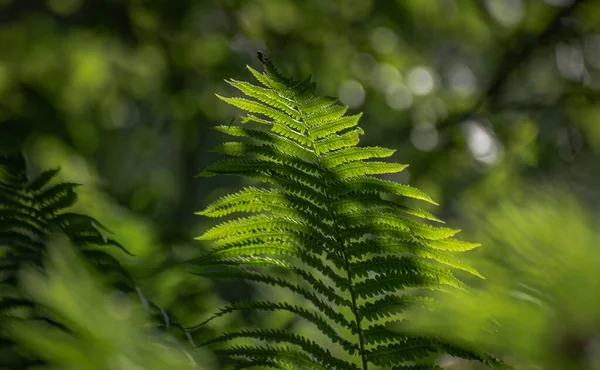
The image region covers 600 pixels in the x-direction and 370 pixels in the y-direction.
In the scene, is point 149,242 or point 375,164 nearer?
point 375,164

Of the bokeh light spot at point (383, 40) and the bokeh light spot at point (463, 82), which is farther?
the bokeh light spot at point (463, 82)

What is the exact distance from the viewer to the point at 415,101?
1944 millimetres

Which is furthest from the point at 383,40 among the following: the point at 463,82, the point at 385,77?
the point at 463,82

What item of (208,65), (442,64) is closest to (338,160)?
(208,65)

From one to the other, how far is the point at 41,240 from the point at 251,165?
230 mm

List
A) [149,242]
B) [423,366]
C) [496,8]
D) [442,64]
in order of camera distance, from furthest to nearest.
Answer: [442,64], [496,8], [149,242], [423,366]

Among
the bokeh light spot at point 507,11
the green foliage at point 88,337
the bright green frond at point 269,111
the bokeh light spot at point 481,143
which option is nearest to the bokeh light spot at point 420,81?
the bokeh light spot at point 481,143

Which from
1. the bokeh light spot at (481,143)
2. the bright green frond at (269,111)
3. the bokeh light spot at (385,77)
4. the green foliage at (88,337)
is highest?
the bokeh light spot at (385,77)

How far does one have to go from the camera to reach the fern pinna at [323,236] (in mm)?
489

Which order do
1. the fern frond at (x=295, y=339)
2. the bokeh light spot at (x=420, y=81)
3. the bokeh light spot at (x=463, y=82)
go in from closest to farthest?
the fern frond at (x=295, y=339) → the bokeh light spot at (x=420, y=81) → the bokeh light spot at (x=463, y=82)

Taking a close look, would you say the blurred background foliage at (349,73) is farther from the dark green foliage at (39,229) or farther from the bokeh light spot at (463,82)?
the dark green foliage at (39,229)

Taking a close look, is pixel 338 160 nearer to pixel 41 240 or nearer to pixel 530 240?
pixel 530 240

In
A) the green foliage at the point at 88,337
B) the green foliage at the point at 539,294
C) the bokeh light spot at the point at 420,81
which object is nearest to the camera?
the green foliage at the point at 88,337

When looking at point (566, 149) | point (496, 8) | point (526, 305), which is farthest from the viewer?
point (566, 149)
